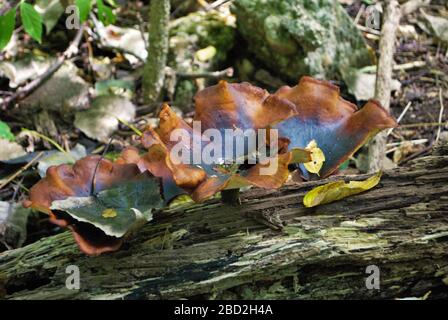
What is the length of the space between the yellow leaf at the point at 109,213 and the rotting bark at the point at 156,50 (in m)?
1.96

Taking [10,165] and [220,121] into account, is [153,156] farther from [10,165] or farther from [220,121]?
[10,165]

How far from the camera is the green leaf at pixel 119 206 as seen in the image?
1812mm

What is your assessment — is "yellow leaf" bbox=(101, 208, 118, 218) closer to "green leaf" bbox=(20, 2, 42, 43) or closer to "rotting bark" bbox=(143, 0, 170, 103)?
"green leaf" bbox=(20, 2, 42, 43)

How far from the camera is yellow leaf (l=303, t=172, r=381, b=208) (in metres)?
1.94

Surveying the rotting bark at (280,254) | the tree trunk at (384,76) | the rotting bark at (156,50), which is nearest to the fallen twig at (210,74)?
the rotting bark at (156,50)

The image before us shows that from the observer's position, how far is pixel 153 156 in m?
1.98

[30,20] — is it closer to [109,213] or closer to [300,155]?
[109,213]

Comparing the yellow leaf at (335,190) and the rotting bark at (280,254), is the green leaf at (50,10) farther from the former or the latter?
the yellow leaf at (335,190)

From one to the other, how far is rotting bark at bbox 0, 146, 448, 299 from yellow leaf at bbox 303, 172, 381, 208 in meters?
0.03

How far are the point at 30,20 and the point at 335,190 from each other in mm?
1890

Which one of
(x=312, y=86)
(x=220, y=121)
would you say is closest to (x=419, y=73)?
(x=312, y=86)

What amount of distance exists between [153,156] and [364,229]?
0.81m

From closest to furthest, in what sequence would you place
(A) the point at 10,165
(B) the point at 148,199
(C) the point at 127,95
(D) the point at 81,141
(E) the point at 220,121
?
(B) the point at 148,199
(E) the point at 220,121
(A) the point at 10,165
(D) the point at 81,141
(C) the point at 127,95
